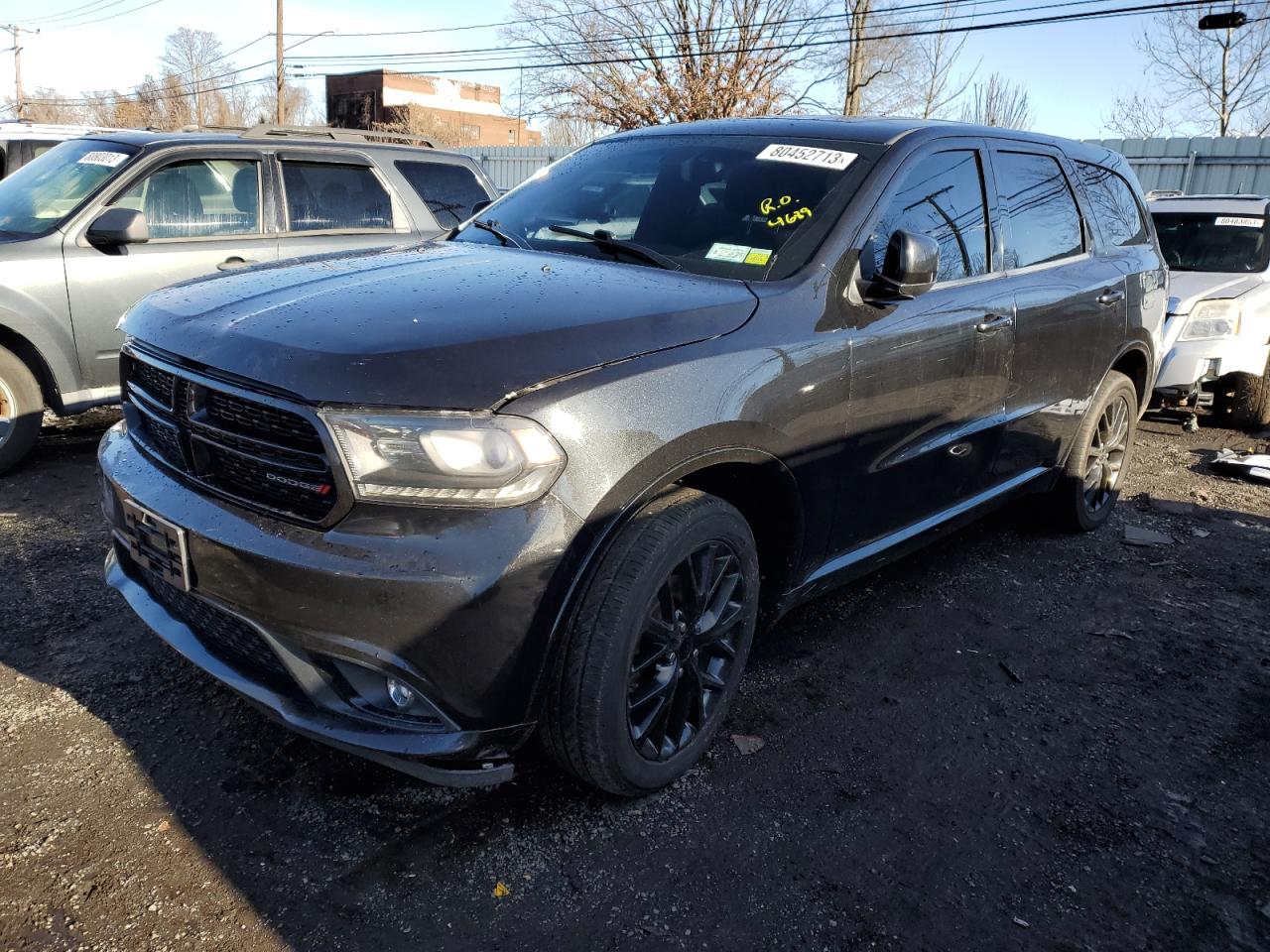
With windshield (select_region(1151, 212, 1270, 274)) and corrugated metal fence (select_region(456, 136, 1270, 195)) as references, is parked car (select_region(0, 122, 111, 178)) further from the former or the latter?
windshield (select_region(1151, 212, 1270, 274))

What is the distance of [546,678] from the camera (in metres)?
2.29

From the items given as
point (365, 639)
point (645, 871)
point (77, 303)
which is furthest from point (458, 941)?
point (77, 303)

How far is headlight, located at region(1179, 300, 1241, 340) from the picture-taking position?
7188 mm

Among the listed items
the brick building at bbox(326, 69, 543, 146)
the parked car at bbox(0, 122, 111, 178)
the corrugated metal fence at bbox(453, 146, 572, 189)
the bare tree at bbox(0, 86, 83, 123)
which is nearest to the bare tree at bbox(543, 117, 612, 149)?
the corrugated metal fence at bbox(453, 146, 572, 189)

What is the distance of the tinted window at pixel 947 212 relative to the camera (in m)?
3.23

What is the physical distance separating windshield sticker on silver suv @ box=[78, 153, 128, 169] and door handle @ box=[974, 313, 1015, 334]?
16.2 ft

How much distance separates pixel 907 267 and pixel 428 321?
1491 mm

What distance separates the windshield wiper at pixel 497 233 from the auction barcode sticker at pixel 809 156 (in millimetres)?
923

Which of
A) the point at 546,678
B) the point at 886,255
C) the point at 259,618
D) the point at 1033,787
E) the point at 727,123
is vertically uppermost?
the point at 727,123

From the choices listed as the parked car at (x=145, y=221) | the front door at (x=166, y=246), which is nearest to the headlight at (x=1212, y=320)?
the parked car at (x=145, y=221)

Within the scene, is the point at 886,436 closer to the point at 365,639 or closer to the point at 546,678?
the point at 546,678

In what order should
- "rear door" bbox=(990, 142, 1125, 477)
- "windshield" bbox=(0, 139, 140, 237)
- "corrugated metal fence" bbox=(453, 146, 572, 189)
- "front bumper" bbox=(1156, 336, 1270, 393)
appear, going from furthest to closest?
"corrugated metal fence" bbox=(453, 146, 572, 189), "front bumper" bbox=(1156, 336, 1270, 393), "windshield" bbox=(0, 139, 140, 237), "rear door" bbox=(990, 142, 1125, 477)

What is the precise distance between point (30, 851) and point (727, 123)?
3270 mm

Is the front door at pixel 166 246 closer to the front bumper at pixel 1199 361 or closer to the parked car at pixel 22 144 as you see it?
the parked car at pixel 22 144
